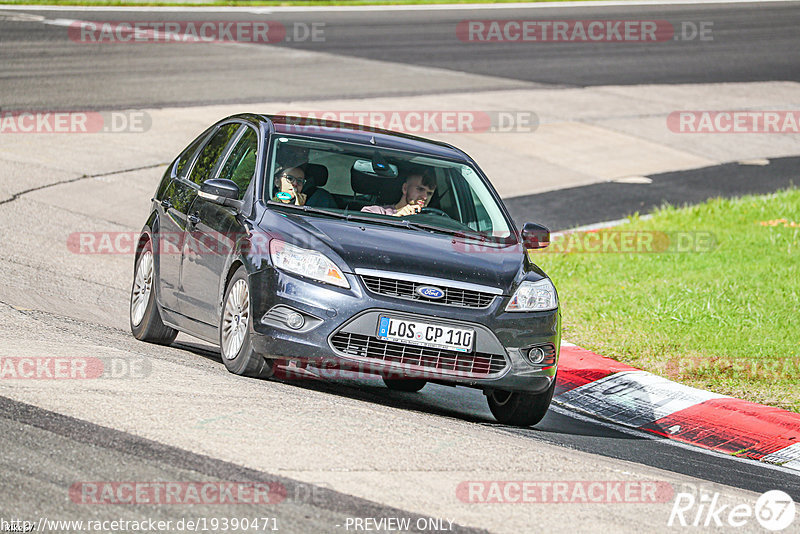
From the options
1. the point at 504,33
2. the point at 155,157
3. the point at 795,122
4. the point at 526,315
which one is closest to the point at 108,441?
the point at 526,315

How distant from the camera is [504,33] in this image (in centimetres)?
3269

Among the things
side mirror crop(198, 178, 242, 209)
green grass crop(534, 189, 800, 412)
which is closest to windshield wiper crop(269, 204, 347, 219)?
side mirror crop(198, 178, 242, 209)

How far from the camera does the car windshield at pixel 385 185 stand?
323 inches

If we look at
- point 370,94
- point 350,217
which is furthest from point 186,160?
point 370,94

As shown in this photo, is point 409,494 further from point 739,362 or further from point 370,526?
point 739,362

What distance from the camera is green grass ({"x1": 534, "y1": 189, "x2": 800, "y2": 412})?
32.2 feet

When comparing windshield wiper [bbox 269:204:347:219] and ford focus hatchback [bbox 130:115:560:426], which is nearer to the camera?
ford focus hatchback [bbox 130:115:560:426]

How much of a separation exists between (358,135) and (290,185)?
0.78 metres

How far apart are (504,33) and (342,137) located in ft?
81.7

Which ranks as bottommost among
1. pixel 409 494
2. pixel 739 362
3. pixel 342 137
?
pixel 739 362

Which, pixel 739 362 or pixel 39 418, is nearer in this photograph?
pixel 39 418

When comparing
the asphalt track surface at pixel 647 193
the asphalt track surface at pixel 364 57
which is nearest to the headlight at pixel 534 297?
the asphalt track surface at pixel 647 193

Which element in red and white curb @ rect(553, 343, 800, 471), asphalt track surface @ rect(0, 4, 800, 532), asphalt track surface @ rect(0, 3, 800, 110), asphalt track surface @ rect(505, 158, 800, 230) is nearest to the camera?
asphalt track surface @ rect(0, 4, 800, 532)

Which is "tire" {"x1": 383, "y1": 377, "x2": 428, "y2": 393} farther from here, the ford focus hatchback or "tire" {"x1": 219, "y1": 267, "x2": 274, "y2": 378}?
"tire" {"x1": 219, "y1": 267, "x2": 274, "y2": 378}
